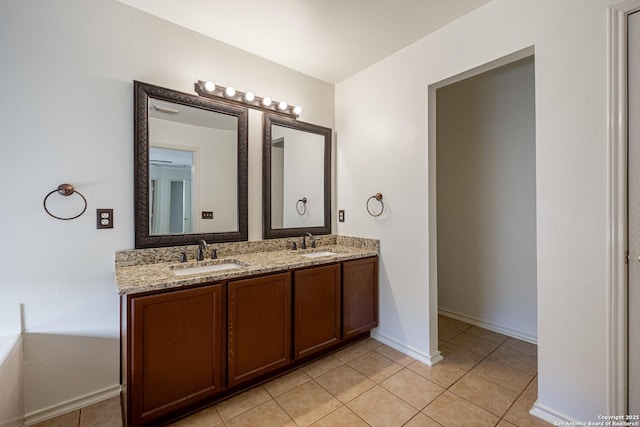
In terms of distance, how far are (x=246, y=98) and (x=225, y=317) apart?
5.10ft

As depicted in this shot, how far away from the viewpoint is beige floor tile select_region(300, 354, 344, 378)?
2.03 m

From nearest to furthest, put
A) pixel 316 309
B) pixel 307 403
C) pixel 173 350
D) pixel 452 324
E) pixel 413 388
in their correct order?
pixel 173 350 < pixel 307 403 < pixel 413 388 < pixel 316 309 < pixel 452 324

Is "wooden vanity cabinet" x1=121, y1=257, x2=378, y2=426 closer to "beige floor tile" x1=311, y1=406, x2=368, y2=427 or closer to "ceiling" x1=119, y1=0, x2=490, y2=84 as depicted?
"beige floor tile" x1=311, y1=406, x2=368, y2=427

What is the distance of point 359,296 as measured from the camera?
2357mm

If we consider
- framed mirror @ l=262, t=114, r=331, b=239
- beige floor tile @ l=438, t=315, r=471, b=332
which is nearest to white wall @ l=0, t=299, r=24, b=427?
framed mirror @ l=262, t=114, r=331, b=239

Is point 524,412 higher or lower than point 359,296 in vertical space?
lower

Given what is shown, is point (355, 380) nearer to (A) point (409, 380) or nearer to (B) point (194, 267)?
(A) point (409, 380)

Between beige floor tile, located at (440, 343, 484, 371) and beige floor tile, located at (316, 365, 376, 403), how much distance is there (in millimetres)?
692

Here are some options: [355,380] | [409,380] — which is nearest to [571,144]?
[409,380]

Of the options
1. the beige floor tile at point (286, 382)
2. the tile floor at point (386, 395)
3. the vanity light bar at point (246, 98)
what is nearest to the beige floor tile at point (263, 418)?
the tile floor at point (386, 395)

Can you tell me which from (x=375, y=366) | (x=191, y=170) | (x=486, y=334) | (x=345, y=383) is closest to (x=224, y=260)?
(x=191, y=170)

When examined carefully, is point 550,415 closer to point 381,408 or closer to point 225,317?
point 381,408

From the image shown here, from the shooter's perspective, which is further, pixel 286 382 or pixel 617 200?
pixel 286 382

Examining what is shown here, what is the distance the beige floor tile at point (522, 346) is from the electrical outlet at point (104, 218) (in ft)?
9.97
